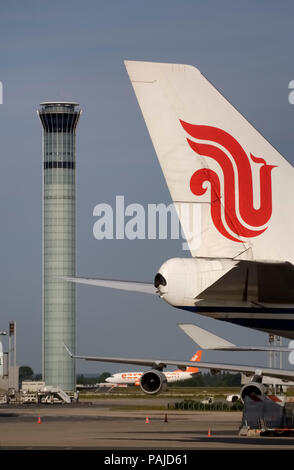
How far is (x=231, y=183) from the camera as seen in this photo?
28.0 m

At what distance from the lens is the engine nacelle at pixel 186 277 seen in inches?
1083

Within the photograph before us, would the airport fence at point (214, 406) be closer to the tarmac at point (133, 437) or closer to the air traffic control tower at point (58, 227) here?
the tarmac at point (133, 437)

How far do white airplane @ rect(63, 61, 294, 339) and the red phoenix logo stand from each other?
0.08ft

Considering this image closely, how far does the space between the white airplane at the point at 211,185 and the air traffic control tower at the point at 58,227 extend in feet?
471

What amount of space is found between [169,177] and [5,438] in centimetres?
2349

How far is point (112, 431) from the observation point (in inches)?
2112

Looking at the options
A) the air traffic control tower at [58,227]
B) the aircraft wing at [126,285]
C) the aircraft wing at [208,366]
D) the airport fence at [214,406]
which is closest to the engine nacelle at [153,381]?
the aircraft wing at [208,366]

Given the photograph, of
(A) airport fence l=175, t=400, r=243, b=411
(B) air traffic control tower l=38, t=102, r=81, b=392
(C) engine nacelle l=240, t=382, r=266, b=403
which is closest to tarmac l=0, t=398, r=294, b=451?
(C) engine nacelle l=240, t=382, r=266, b=403

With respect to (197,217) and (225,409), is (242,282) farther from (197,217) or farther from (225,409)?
(225,409)

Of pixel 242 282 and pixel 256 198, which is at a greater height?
pixel 256 198

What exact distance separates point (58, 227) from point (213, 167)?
146 metres

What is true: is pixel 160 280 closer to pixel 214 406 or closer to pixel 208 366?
pixel 208 366

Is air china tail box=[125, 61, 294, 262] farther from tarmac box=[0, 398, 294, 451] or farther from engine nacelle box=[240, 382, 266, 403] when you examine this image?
engine nacelle box=[240, 382, 266, 403]

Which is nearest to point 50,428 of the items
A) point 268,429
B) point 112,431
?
point 112,431
